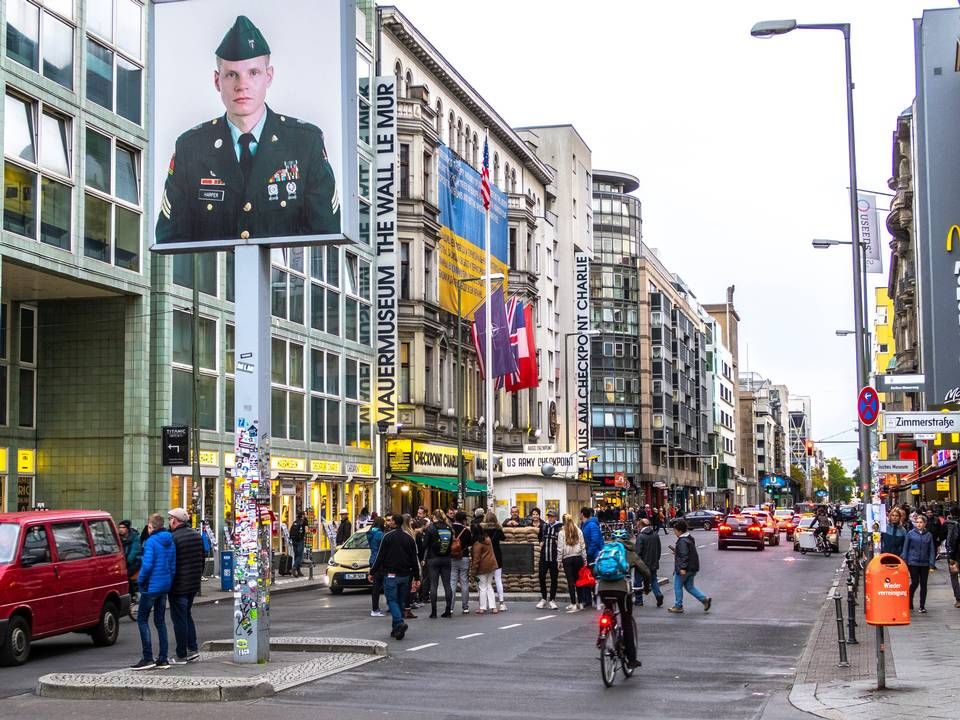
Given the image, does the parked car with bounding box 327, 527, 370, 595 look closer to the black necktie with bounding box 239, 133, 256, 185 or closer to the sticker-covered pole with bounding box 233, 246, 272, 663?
the sticker-covered pole with bounding box 233, 246, 272, 663

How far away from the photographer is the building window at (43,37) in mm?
31161

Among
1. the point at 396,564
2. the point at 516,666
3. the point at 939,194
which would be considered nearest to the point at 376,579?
the point at 396,564

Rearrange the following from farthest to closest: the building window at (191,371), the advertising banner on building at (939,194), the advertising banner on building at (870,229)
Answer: the advertising banner on building at (870,229)
the building window at (191,371)
the advertising banner on building at (939,194)

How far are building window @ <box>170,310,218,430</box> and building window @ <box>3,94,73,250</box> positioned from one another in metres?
5.85

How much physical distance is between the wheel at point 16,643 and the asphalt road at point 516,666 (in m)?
0.25

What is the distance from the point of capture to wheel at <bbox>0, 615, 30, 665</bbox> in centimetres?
1747

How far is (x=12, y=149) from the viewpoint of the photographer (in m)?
30.8

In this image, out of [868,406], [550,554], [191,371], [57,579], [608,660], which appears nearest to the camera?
[608,660]

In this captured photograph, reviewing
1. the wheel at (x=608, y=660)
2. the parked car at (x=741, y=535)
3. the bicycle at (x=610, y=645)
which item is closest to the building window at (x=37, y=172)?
the bicycle at (x=610, y=645)

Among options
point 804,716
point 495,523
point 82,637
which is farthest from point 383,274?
point 804,716

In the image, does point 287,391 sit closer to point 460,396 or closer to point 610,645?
point 460,396

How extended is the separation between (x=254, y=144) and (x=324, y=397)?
31.0 m

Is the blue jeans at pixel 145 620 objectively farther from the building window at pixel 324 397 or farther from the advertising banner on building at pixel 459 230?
the advertising banner on building at pixel 459 230

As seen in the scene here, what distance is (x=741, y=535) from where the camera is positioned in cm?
5641
